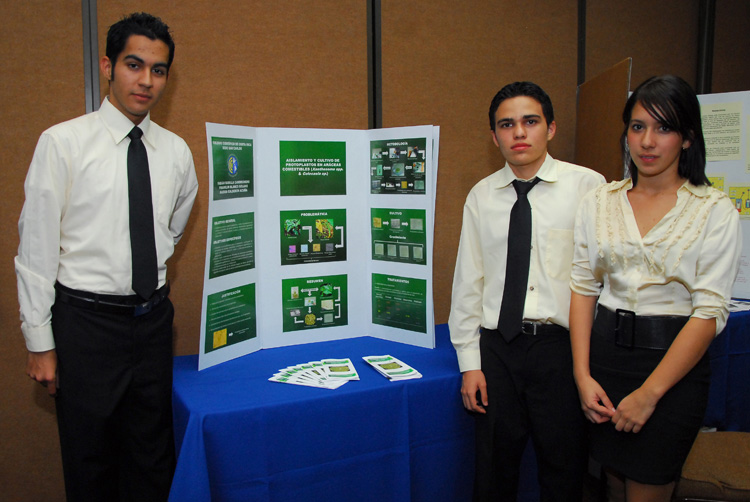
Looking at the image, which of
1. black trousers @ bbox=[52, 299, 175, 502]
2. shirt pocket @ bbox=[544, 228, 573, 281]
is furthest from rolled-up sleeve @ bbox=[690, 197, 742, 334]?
black trousers @ bbox=[52, 299, 175, 502]

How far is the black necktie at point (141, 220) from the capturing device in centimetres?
169

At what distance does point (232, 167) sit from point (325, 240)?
50 cm

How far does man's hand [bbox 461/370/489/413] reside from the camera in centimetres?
175

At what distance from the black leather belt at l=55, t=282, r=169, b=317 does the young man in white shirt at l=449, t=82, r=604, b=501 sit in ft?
3.40

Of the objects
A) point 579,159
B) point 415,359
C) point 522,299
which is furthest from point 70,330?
point 579,159

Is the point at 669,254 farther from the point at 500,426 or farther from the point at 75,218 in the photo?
the point at 75,218

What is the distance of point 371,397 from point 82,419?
899 mm

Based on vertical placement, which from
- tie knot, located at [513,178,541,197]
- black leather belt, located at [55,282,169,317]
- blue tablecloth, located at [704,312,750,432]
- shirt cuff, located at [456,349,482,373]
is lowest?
blue tablecloth, located at [704,312,750,432]

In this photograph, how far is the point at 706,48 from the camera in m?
3.28

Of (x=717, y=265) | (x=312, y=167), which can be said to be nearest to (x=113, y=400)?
(x=312, y=167)

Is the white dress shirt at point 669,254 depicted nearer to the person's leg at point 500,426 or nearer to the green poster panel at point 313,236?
the person's leg at point 500,426

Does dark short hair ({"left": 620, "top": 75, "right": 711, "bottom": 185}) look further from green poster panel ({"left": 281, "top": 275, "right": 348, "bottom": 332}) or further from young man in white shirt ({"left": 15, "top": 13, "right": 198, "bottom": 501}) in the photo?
young man in white shirt ({"left": 15, "top": 13, "right": 198, "bottom": 501})

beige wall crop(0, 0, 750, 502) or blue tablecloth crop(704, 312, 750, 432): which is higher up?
beige wall crop(0, 0, 750, 502)

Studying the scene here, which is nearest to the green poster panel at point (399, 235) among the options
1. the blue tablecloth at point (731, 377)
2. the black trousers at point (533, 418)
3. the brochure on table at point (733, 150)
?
the black trousers at point (533, 418)
